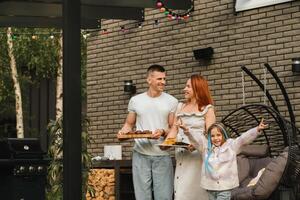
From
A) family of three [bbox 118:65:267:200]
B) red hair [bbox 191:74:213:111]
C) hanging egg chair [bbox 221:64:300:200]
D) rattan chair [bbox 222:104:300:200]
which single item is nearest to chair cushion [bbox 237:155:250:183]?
hanging egg chair [bbox 221:64:300:200]

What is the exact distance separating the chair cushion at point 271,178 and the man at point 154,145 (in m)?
0.97

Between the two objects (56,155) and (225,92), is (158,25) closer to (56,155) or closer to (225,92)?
(225,92)

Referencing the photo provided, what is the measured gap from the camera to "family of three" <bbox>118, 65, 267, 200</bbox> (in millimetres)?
7711

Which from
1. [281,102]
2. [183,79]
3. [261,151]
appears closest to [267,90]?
[281,102]

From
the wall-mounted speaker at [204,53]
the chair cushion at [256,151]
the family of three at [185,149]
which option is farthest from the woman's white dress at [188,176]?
the wall-mounted speaker at [204,53]

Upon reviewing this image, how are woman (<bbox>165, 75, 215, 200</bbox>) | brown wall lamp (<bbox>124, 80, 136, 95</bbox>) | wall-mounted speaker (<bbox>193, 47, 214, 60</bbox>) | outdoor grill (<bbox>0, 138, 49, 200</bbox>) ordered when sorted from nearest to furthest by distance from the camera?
woman (<bbox>165, 75, 215, 200</bbox>) < outdoor grill (<bbox>0, 138, 49, 200</bbox>) < wall-mounted speaker (<bbox>193, 47, 214, 60</bbox>) < brown wall lamp (<bbox>124, 80, 136, 95</bbox>)

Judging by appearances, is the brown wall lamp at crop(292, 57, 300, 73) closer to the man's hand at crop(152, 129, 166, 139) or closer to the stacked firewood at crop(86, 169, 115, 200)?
the man's hand at crop(152, 129, 166, 139)

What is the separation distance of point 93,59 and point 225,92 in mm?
3427

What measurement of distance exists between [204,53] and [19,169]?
121 inches

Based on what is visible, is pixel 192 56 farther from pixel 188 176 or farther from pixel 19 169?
pixel 188 176

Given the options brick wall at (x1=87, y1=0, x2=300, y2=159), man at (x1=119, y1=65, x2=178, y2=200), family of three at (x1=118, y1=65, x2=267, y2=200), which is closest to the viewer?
family of three at (x1=118, y1=65, x2=267, y2=200)

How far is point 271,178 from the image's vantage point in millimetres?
8594

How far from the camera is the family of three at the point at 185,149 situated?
25.3 feet

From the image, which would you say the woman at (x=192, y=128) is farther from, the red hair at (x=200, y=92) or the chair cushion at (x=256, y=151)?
the chair cushion at (x=256, y=151)
